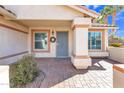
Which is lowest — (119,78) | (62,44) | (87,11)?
(119,78)

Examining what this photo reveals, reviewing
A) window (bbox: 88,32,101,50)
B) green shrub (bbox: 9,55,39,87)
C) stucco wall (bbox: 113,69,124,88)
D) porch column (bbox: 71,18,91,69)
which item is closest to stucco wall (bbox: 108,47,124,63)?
window (bbox: 88,32,101,50)

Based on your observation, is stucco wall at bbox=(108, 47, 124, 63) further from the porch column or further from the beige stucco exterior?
the beige stucco exterior

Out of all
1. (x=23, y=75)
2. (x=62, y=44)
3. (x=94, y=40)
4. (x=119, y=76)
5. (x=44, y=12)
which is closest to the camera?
(x=119, y=76)

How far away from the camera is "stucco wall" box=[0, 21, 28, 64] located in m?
7.73

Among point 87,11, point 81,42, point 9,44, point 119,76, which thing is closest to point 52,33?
point 9,44

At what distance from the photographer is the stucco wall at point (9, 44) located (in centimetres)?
773

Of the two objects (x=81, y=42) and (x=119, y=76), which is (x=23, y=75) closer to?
(x=119, y=76)

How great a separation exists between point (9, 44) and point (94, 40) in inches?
322

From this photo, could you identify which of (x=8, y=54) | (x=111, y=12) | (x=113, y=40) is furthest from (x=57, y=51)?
(x=111, y=12)

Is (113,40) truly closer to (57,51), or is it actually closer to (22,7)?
(57,51)

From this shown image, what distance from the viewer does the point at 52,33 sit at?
43.8ft

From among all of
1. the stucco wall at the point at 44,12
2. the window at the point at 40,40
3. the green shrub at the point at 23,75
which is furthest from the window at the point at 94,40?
the green shrub at the point at 23,75

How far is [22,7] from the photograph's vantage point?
804 centimetres
